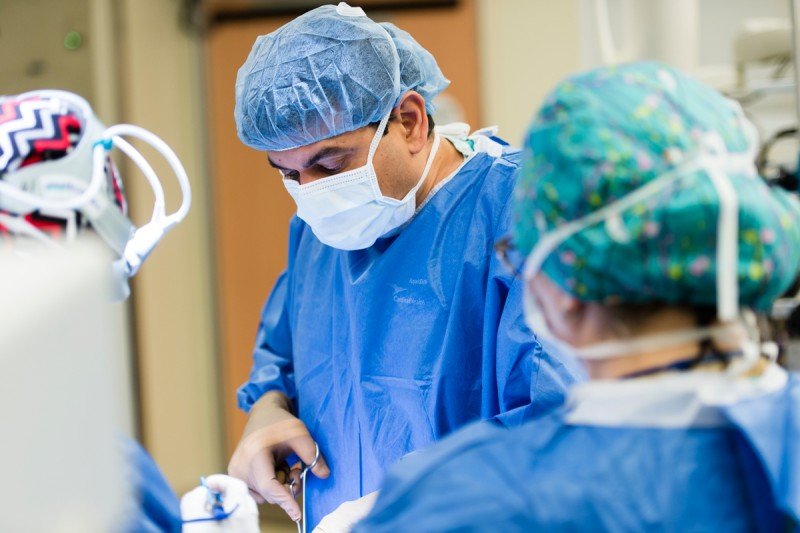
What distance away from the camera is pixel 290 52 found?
56.1 inches

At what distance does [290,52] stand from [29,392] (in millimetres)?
858

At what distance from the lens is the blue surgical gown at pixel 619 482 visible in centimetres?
78

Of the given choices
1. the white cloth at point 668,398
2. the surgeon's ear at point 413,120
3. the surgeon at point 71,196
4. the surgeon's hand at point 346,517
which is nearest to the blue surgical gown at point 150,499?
the surgeon at point 71,196

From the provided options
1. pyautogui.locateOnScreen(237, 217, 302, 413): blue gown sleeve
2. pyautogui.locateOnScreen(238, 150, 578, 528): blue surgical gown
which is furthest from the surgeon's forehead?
pyautogui.locateOnScreen(237, 217, 302, 413): blue gown sleeve

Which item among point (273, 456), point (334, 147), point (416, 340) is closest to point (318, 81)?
point (334, 147)

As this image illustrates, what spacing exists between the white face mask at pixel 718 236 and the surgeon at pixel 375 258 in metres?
0.44

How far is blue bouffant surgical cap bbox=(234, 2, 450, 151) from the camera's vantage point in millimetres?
1406

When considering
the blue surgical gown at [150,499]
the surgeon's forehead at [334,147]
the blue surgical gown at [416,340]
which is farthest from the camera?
the surgeon's forehead at [334,147]

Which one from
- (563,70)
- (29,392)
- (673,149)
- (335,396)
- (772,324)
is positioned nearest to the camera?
(29,392)

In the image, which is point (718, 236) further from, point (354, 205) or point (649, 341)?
point (354, 205)

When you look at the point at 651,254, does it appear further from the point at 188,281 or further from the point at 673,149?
the point at 188,281

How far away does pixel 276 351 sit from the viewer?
176 centimetres

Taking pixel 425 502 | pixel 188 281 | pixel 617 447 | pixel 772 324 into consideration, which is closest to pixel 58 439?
pixel 425 502

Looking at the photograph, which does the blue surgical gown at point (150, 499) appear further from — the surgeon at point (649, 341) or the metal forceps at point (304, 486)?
the metal forceps at point (304, 486)
